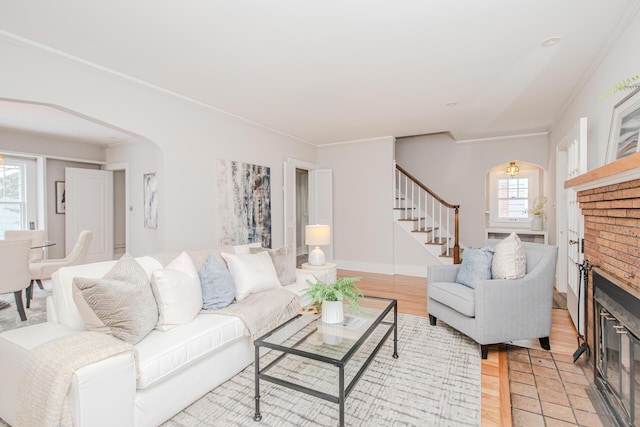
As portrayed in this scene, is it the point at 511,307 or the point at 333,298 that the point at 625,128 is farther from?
the point at 333,298

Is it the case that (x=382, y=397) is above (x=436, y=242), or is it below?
below

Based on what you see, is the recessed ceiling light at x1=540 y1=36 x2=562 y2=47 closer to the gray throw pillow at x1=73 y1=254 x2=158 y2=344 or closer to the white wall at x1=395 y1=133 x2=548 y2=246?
the gray throw pillow at x1=73 y1=254 x2=158 y2=344

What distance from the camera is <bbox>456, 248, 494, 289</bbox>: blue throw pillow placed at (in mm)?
2941

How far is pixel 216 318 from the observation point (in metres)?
2.32

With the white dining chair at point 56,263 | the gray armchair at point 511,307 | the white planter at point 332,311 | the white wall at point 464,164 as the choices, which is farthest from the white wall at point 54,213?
the gray armchair at point 511,307

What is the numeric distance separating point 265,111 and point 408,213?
12.0ft

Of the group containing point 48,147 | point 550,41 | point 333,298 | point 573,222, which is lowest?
point 333,298

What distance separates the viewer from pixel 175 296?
2.20 meters

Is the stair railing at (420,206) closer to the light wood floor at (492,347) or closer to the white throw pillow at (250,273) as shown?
the light wood floor at (492,347)

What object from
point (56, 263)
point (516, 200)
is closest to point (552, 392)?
point (516, 200)

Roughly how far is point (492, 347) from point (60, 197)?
7.35 m

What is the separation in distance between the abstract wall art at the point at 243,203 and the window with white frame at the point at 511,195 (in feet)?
15.4

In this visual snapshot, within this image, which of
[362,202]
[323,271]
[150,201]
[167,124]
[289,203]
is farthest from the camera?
[362,202]

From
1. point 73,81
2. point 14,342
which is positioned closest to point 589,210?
point 14,342
